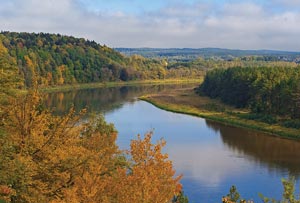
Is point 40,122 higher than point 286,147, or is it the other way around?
point 40,122

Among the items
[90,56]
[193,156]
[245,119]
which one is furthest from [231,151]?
[90,56]

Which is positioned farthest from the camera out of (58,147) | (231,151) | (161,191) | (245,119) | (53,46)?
(53,46)

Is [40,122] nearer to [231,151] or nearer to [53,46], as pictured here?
[231,151]

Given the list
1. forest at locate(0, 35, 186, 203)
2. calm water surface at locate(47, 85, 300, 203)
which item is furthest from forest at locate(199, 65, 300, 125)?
forest at locate(0, 35, 186, 203)

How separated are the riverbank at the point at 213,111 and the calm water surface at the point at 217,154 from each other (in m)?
1.91

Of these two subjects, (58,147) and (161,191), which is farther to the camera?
(58,147)

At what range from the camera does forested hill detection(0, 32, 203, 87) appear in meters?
139

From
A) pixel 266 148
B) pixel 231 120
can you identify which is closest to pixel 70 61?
pixel 231 120

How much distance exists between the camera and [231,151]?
1873 inches

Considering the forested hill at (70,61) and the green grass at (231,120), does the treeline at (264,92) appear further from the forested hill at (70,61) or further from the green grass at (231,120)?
the forested hill at (70,61)

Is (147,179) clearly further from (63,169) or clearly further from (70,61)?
(70,61)

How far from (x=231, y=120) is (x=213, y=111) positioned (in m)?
11.5

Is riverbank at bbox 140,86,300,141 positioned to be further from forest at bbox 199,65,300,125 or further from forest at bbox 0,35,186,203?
forest at bbox 0,35,186,203

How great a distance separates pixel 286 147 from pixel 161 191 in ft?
128
